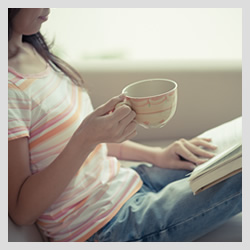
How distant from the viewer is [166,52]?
6.00ft

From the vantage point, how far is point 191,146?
0.95 m

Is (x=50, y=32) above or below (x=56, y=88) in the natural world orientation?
above

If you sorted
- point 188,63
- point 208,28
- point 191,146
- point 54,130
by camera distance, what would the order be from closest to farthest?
point 54,130 → point 191,146 → point 188,63 → point 208,28

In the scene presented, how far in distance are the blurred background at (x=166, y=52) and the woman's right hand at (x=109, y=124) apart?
1.40ft

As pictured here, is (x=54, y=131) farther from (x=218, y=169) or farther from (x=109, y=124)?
(x=218, y=169)

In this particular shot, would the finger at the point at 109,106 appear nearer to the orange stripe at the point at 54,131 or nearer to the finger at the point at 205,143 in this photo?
the orange stripe at the point at 54,131

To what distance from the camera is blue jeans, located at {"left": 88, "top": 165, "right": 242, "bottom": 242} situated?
0.78 metres

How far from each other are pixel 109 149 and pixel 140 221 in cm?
30

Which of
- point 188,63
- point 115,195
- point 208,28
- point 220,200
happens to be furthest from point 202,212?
point 208,28

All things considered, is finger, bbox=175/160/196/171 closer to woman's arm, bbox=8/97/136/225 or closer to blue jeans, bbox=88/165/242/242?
blue jeans, bbox=88/165/242/242

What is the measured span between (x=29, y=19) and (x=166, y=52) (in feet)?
3.87

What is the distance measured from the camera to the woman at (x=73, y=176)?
0.70 metres

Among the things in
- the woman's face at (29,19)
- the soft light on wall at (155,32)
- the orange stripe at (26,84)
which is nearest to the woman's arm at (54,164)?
the orange stripe at (26,84)

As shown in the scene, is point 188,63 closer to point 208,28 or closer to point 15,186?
point 208,28
